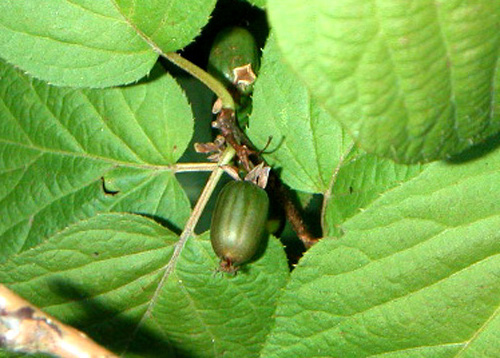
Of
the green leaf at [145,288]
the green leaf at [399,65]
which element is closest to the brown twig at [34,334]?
the green leaf at [399,65]

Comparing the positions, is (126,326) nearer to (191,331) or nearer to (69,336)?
(191,331)

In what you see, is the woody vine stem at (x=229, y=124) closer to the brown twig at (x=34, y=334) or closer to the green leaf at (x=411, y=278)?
the green leaf at (x=411, y=278)

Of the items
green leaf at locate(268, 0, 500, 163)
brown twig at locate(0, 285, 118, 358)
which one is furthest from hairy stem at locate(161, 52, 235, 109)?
brown twig at locate(0, 285, 118, 358)

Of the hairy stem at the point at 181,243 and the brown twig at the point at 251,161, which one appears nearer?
the brown twig at the point at 251,161

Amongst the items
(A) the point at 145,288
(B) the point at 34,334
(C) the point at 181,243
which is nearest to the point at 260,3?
(C) the point at 181,243

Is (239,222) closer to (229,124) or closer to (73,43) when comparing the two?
(229,124)

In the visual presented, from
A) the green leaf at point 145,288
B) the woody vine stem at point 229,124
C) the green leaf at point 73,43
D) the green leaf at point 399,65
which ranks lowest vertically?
the green leaf at point 145,288

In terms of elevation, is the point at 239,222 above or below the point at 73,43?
below
